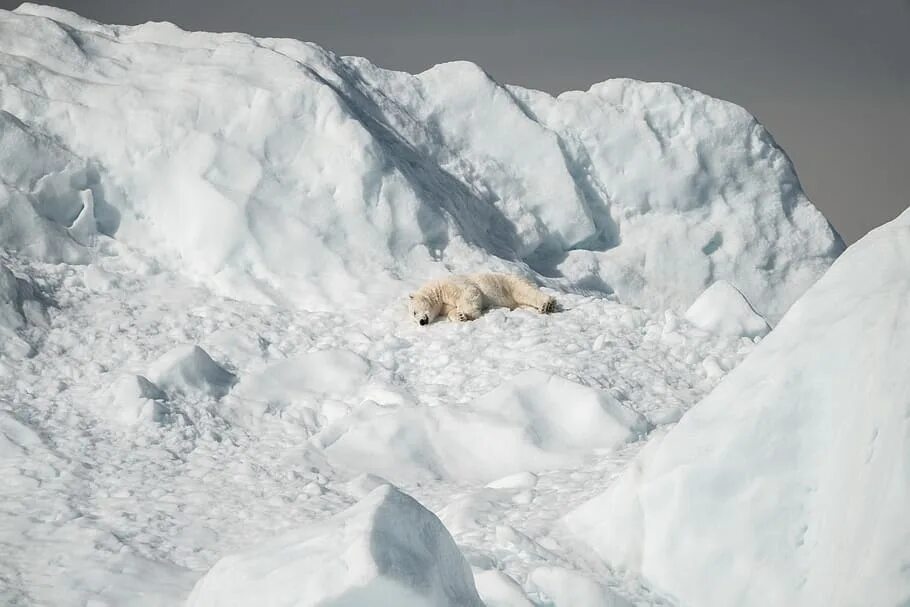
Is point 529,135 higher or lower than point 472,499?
higher

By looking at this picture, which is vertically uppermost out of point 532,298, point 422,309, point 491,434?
point 532,298

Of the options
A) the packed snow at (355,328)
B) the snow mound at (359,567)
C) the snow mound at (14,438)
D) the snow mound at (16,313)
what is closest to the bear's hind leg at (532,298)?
the packed snow at (355,328)

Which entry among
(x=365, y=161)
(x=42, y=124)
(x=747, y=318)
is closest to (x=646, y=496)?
(x=747, y=318)

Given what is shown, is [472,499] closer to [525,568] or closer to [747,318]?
[525,568]

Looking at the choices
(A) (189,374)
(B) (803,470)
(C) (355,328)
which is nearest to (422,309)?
(C) (355,328)

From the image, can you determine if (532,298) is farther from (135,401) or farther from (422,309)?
(135,401)

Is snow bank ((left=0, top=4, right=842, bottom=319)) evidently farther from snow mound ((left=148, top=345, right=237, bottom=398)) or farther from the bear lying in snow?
snow mound ((left=148, top=345, right=237, bottom=398))

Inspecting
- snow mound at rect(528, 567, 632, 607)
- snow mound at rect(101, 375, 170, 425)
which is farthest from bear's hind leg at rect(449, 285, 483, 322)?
snow mound at rect(528, 567, 632, 607)

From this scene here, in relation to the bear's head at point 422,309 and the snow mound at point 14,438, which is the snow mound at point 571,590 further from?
the bear's head at point 422,309
